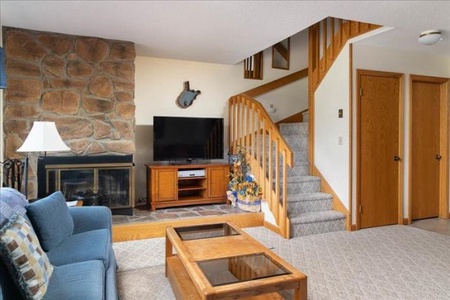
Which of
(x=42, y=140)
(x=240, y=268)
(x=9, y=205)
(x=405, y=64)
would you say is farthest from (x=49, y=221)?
(x=405, y=64)

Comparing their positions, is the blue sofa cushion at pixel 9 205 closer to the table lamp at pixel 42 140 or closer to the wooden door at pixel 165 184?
the table lamp at pixel 42 140

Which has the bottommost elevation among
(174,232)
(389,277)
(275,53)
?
(389,277)

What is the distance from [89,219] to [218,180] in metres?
2.33

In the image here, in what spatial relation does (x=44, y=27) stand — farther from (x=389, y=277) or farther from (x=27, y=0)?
(x=389, y=277)

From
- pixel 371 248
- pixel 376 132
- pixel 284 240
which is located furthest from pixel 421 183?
pixel 284 240

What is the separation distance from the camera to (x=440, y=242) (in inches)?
143

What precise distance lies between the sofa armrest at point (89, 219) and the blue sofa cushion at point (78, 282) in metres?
0.78

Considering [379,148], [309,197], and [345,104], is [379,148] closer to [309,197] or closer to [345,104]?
[345,104]

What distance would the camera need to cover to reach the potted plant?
4.30 meters

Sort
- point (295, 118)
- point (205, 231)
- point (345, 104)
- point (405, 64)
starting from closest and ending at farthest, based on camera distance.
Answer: point (205, 231), point (345, 104), point (405, 64), point (295, 118)

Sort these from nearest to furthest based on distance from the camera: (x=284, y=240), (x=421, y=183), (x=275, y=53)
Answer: (x=284, y=240) → (x=421, y=183) → (x=275, y=53)

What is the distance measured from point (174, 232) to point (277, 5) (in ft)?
7.37

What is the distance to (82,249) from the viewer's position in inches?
85.9

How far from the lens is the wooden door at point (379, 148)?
417 cm
